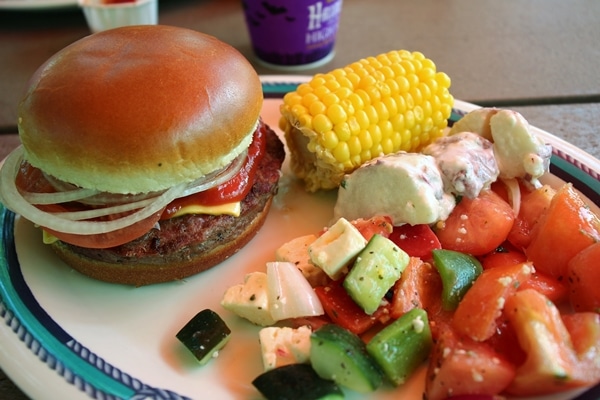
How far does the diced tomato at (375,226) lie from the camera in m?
1.99

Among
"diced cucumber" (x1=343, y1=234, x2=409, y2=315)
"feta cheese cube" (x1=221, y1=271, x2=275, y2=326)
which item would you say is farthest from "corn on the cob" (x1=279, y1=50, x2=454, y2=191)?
"feta cheese cube" (x1=221, y1=271, x2=275, y2=326)

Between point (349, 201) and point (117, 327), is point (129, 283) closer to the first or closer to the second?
point (117, 327)

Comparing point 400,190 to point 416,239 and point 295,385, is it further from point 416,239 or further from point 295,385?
point 295,385

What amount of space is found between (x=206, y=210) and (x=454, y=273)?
0.95m

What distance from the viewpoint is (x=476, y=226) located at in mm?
2049

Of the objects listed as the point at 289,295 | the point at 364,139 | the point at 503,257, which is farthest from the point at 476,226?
the point at 289,295

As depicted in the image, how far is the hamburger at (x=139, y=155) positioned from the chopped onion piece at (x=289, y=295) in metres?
0.34

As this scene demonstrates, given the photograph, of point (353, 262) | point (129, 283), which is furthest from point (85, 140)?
point (353, 262)

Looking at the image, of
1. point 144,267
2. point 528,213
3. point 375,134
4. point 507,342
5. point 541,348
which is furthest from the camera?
point 375,134

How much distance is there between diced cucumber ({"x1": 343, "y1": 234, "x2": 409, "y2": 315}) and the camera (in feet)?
5.79

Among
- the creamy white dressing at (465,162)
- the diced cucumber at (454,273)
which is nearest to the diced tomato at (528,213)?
the creamy white dressing at (465,162)

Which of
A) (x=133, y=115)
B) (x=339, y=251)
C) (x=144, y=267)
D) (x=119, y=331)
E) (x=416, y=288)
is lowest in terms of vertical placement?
(x=119, y=331)

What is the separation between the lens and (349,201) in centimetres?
221

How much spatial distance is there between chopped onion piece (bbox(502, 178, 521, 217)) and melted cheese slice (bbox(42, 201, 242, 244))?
1160 millimetres
